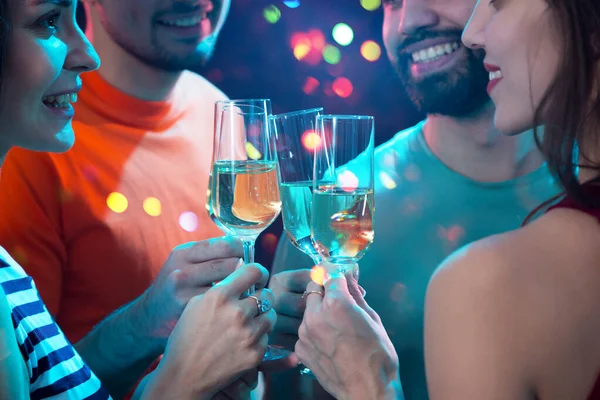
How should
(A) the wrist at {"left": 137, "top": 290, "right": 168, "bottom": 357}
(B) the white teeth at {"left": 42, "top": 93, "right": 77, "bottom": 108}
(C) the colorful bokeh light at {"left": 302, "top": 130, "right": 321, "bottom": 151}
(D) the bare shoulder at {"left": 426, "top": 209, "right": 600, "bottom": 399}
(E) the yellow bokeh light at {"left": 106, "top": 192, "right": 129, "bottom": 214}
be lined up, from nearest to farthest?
(D) the bare shoulder at {"left": 426, "top": 209, "right": 600, "bottom": 399}, (C) the colorful bokeh light at {"left": 302, "top": 130, "right": 321, "bottom": 151}, (B) the white teeth at {"left": 42, "top": 93, "right": 77, "bottom": 108}, (A) the wrist at {"left": 137, "top": 290, "right": 168, "bottom": 357}, (E) the yellow bokeh light at {"left": 106, "top": 192, "right": 129, "bottom": 214}

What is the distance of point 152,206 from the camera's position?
5.95ft

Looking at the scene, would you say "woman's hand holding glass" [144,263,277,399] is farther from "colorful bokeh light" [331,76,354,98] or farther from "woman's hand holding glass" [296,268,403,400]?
"colorful bokeh light" [331,76,354,98]

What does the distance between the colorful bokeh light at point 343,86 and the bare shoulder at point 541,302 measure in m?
0.90

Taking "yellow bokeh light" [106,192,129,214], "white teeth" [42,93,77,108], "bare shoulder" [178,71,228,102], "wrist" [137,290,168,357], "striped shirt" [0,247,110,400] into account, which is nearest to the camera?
"striped shirt" [0,247,110,400]

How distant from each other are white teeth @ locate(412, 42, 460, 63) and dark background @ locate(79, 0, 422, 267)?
11cm

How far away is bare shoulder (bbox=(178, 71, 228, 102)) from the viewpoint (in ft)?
6.18

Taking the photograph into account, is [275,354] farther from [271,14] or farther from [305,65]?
[271,14]

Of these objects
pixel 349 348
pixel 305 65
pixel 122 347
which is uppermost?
pixel 305 65

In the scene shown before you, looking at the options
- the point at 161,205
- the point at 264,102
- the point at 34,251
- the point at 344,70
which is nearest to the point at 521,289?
the point at 264,102

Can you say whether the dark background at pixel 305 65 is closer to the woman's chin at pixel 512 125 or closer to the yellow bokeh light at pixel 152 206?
the yellow bokeh light at pixel 152 206

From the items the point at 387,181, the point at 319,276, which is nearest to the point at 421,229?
the point at 387,181

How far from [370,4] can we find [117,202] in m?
0.93

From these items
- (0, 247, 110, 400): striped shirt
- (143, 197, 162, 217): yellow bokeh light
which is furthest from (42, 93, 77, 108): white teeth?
(143, 197, 162, 217): yellow bokeh light

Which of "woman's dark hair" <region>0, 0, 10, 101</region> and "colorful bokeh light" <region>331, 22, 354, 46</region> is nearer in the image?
"woman's dark hair" <region>0, 0, 10, 101</region>
